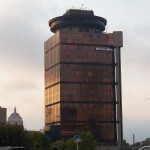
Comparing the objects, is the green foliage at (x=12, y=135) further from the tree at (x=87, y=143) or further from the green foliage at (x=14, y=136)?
the tree at (x=87, y=143)

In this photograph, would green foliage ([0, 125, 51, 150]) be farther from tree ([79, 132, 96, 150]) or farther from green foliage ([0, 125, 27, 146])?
tree ([79, 132, 96, 150])

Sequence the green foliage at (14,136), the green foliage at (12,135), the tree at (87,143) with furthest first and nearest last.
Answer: the tree at (87,143), the green foliage at (12,135), the green foliage at (14,136)

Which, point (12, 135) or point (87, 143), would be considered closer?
point (12, 135)

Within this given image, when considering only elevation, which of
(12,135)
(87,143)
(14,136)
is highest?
(12,135)

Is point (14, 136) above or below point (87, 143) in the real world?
above

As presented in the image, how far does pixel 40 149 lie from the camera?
131 metres

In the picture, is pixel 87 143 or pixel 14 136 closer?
pixel 14 136

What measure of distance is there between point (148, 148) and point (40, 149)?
9827 cm

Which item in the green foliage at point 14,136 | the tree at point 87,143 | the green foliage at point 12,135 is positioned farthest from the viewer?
the tree at point 87,143

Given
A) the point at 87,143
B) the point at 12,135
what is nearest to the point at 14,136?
the point at 12,135

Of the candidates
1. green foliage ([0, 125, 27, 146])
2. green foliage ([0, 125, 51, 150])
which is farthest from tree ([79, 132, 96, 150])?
green foliage ([0, 125, 27, 146])

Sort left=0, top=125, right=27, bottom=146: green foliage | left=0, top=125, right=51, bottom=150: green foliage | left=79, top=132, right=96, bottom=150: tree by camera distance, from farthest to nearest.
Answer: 1. left=79, top=132, right=96, bottom=150: tree
2. left=0, top=125, right=27, bottom=146: green foliage
3. left=0, top=125, right=51, bottom=150: green foliage

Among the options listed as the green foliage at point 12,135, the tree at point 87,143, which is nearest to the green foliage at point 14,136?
the green foliage at point 12,135

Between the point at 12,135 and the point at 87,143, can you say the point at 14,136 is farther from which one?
the point at 87,143
